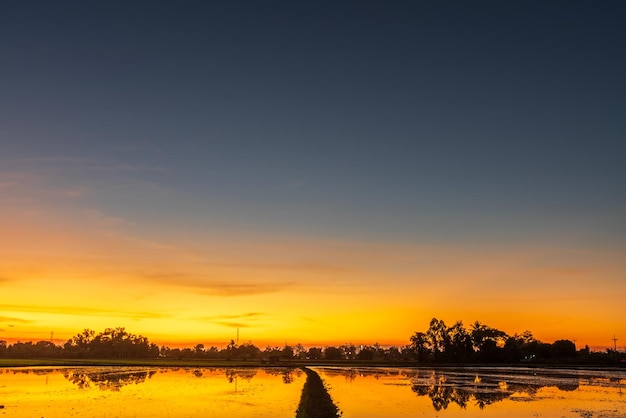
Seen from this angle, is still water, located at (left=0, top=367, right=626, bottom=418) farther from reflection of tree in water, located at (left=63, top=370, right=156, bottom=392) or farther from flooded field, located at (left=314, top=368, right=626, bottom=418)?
reflection of tree in water, located at (left=63, top=370, right=156, bottom=392)

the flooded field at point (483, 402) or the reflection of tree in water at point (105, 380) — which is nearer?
the flooded field at point (483, 402)

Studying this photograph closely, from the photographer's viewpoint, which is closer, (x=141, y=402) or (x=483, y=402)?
(x=141, y=402)

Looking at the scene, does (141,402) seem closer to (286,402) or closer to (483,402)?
(286,402)

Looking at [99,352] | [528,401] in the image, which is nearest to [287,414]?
[528,401]

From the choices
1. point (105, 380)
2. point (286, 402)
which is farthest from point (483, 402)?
point (105, 380)

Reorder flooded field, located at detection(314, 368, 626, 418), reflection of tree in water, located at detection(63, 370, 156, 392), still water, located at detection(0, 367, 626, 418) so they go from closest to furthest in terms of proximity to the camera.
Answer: still water, located at detection(0, 367, 626, 418)
flooded field, located at detection(314, 368, 626, 418)
reflection of tree in water, located at detection(63, 370, 156, 392)

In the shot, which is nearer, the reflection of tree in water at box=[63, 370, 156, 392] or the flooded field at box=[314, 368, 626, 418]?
the flooded field at box=[314, 368, 626, 418]

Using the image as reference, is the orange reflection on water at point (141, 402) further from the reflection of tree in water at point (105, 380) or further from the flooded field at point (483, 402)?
the flooded field at point (483, 402)

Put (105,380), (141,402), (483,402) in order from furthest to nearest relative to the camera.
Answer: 1. (105,380)
2. (483,402)
3. (141,402)

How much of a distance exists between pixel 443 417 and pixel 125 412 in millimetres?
18590

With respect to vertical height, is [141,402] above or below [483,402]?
above

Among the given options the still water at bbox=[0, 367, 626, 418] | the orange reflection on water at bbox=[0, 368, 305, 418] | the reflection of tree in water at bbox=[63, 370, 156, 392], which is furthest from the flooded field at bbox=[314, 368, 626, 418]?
the reflection of tree in water at bbox=[63, 370, 156, 392]

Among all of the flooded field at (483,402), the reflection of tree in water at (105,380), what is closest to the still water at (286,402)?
the flooded field at (483,402)

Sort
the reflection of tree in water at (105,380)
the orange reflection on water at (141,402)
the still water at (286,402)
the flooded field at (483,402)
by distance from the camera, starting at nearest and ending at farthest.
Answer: the orange reflection on water at (141,402) → the still water at (286,402) → the flooded field at (483,402) → the reflection of tree in water at (105,380)
